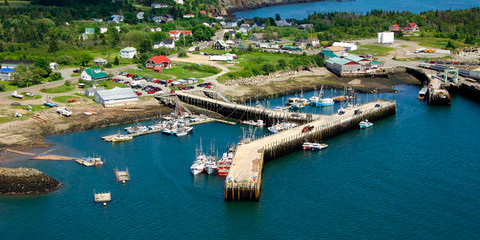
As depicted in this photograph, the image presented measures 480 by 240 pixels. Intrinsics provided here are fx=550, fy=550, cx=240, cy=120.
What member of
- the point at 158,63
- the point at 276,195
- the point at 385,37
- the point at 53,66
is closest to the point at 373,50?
the point at 385,37

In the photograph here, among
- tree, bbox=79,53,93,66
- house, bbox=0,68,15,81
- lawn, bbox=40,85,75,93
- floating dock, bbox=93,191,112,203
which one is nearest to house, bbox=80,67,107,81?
lawn, bbox=40,85,75,93

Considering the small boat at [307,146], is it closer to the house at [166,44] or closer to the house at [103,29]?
the house at [166,44]

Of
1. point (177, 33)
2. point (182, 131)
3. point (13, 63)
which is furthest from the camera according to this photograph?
point (177, 33)

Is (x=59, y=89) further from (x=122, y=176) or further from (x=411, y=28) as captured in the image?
(x=411, y=28)

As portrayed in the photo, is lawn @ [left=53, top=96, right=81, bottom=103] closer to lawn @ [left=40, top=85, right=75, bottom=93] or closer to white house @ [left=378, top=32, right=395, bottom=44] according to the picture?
lawn @ [left=40, top=85, right=75, bottom=93]

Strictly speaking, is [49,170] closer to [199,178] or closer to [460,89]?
[199,178]

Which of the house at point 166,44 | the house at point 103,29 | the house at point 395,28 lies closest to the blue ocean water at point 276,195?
the house at point 166,44
